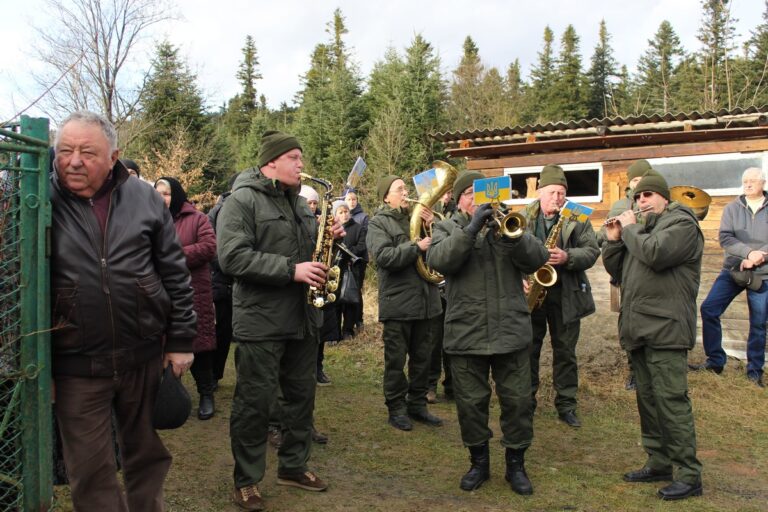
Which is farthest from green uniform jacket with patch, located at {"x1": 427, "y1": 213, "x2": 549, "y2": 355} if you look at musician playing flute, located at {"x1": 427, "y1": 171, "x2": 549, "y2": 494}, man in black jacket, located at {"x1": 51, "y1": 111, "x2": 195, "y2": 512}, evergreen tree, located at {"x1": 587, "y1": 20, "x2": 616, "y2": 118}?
evergreen tree, located at {"x1": 587, "y1": 20, "x2": 616, "y2": 118}

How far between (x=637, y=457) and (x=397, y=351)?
84.3 inches

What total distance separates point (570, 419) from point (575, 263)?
1.45m

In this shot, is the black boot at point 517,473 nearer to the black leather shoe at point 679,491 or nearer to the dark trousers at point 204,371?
the black leather shoe at point 679,491

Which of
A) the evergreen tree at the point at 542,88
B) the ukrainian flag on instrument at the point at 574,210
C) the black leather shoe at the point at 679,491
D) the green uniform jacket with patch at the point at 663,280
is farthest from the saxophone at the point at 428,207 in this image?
the evergreen tree at the point at 542,88

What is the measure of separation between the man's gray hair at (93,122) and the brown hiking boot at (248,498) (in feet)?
7.24

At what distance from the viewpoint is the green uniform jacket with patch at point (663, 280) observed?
4051 mm

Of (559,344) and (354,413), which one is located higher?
(559,344)

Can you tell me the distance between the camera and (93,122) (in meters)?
2.75

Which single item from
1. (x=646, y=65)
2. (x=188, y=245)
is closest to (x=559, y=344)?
(x=188, y=245)

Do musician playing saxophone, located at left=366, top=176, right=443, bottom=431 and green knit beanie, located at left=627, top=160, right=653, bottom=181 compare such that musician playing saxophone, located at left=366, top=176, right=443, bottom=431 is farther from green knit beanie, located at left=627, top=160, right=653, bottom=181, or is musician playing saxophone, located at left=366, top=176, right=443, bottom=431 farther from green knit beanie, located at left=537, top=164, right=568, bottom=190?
green knit beanie, located at left=627, top=160, right=653, bottom=181

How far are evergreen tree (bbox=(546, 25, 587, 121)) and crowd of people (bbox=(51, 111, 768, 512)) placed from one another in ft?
101

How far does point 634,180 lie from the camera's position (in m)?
6.56

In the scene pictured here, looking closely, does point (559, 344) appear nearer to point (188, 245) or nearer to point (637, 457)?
point (637, 457)

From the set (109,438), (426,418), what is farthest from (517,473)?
(109,438)
